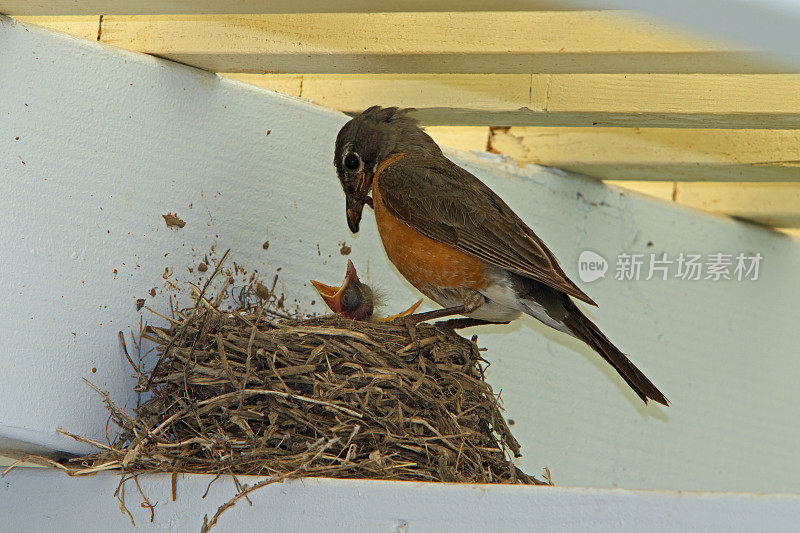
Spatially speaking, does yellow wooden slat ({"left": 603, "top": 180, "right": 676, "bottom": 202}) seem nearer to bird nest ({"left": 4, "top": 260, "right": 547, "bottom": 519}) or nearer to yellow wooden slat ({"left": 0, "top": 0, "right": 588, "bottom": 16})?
bird nest ({"left": 4, "top": 260, "right": 547, "bottom": 519})

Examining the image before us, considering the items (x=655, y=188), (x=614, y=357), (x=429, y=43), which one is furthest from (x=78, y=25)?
(x=655, y=188)

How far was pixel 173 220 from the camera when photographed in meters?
3.49

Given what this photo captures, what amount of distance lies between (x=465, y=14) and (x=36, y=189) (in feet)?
4.90

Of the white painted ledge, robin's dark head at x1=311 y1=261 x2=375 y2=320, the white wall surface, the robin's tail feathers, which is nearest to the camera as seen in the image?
the white painted ledge

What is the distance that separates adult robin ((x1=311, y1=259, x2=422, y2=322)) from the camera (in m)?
3.67

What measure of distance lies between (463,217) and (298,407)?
38.4 inches

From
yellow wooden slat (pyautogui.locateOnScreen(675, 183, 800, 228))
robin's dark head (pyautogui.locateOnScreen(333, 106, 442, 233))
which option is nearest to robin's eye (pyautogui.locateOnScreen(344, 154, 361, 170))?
robin's dark head (pyautogui.locateOnScreen(333, 106, 442, 233))

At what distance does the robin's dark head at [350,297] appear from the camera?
145 inches

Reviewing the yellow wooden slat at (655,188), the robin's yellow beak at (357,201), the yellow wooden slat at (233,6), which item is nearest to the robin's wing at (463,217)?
the robin's yellow beak at (357,201)

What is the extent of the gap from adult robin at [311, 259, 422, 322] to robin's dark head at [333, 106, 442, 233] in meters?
0.24

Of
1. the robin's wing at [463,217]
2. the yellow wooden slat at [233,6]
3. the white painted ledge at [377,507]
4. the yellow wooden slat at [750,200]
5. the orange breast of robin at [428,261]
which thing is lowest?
the white painted ledge at [377,507]

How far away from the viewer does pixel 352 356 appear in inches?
125

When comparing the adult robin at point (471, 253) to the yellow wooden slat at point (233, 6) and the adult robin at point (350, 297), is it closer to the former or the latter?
the adult robin at point (350, 297)

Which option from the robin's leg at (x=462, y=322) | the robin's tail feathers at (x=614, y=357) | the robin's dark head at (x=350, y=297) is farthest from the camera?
the robin's leg at (x=462, y=322)
